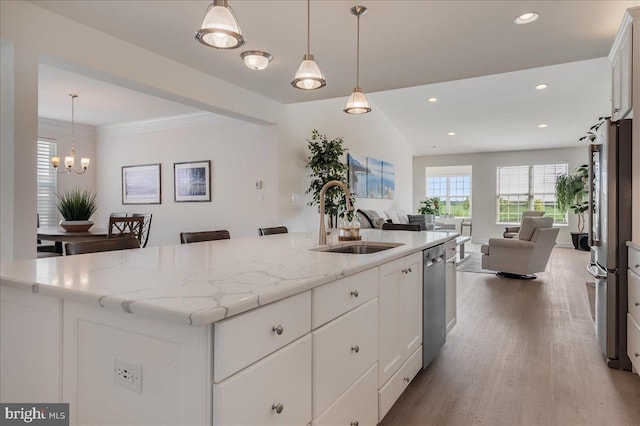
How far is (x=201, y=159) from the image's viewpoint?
6.06 meters

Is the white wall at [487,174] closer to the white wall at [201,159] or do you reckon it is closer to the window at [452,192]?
the window at [452,192]

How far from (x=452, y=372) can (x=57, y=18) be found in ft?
12.2

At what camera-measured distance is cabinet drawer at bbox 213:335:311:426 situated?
979 millimetres

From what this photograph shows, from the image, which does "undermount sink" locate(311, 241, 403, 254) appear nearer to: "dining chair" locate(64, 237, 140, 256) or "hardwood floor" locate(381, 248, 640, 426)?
"hardwood floor" locate(381, 248, 640, 426)

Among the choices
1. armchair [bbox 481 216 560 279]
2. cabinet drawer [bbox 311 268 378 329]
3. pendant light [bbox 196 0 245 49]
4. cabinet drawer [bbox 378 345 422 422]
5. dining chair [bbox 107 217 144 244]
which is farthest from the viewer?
armchair [bbox 481 216 560 279]

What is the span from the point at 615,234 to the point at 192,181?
5.32 meters

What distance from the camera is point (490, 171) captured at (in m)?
11.4

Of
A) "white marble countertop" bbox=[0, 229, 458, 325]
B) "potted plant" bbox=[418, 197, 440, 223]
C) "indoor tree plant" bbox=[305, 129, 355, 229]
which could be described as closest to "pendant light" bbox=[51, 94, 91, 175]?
"indoor tree plant" bbox=[305, 129, 355, 229]

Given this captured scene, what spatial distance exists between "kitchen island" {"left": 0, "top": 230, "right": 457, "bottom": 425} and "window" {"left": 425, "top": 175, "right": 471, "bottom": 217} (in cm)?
1089

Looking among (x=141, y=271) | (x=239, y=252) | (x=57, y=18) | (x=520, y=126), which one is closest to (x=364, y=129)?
(x=520, y=126)

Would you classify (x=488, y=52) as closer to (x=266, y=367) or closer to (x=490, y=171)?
(x=266, y=367)

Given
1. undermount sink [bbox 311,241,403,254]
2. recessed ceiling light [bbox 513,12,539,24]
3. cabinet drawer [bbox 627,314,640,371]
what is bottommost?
cabinet drawer [bbox 627,314,640,371]
